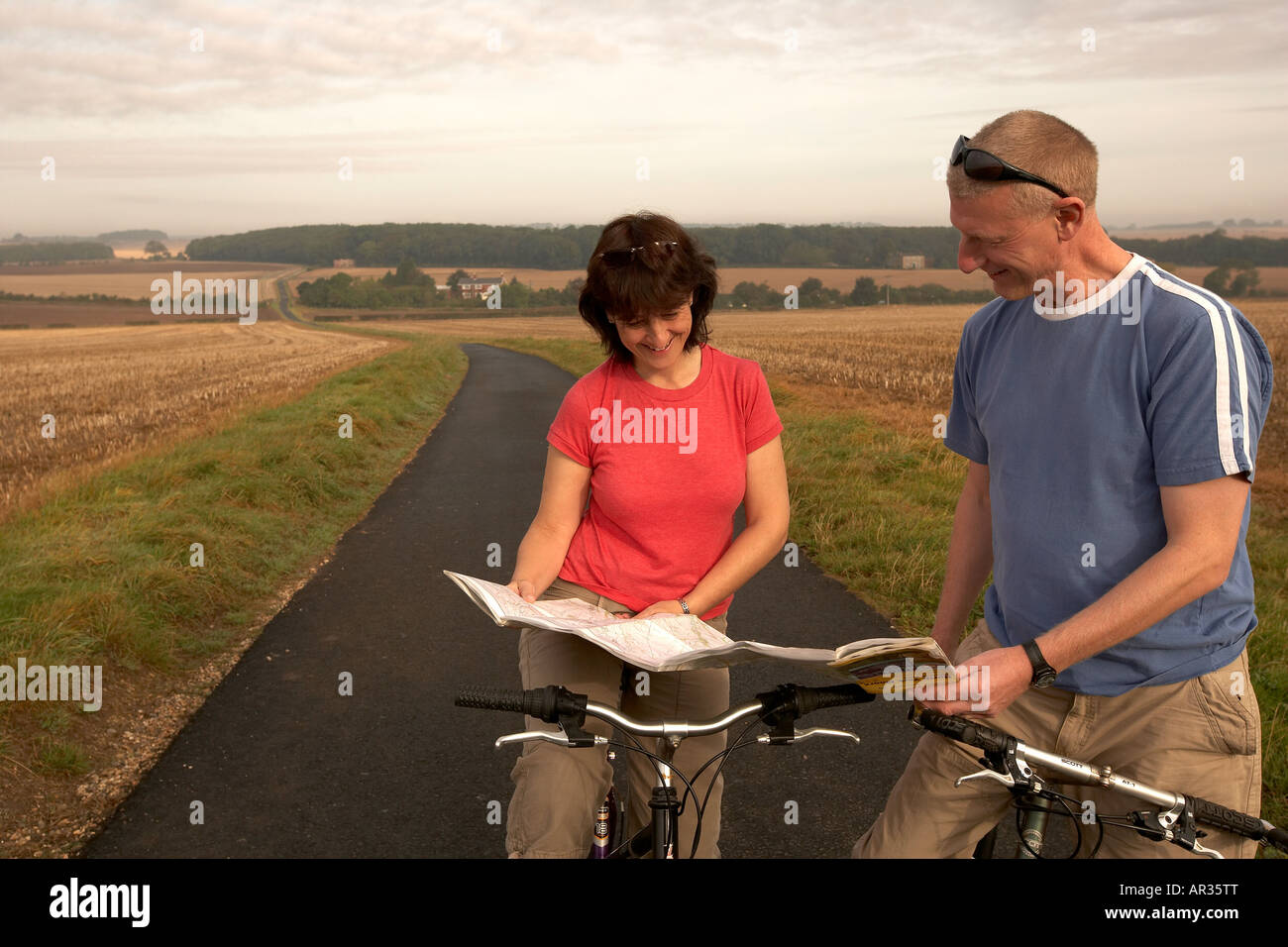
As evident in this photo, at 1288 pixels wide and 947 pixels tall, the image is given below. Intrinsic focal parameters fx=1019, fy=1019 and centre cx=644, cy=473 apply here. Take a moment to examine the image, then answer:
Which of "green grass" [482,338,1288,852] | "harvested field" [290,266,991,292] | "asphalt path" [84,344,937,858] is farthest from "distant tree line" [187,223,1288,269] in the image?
"asphalt path" [84,344,937,858]

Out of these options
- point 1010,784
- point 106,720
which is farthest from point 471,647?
point 1010,784

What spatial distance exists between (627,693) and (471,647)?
359 cm

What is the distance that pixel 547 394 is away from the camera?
893 inches

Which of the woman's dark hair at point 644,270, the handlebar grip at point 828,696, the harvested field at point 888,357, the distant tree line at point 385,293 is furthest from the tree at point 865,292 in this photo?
the handlebar grip at point 828,696

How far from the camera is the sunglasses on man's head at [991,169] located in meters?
1.96

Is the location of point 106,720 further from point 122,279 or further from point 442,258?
point 122,279

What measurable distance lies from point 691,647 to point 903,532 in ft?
19.8

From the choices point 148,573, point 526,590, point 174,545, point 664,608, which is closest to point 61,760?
point 148,573

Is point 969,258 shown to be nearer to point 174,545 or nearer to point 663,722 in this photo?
point 663,722

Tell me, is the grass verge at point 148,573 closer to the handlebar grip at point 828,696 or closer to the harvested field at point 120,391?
the harvested field at point 120,391

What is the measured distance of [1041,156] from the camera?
1.98m

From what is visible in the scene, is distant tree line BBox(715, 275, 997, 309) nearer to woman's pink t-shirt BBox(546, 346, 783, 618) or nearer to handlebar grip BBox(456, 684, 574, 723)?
woman's pink t-shirt BBox(546, 346, 783, 618)

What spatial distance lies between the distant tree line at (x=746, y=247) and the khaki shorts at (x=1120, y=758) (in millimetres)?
64453

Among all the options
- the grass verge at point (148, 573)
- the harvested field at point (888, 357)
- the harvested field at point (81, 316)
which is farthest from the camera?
the harvested field at point (81, 316)
